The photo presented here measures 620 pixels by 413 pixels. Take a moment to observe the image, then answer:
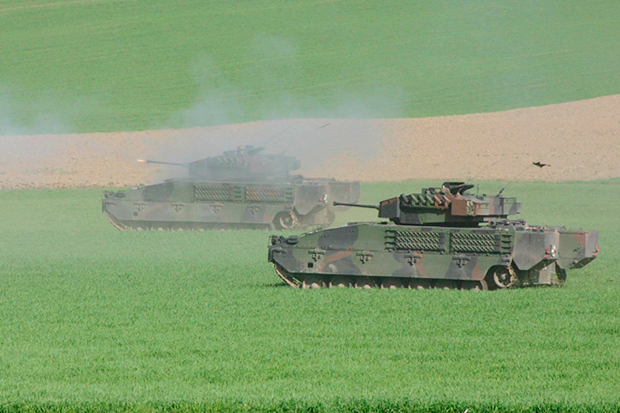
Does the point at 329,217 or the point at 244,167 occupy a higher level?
the point at 244,167

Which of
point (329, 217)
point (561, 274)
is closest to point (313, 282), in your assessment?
point (561, 274)

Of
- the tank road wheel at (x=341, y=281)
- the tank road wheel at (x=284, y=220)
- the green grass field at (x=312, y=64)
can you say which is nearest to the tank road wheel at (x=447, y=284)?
the tank road wheel at (x=341, y=281)

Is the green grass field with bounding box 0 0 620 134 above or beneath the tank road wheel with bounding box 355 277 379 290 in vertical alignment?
above

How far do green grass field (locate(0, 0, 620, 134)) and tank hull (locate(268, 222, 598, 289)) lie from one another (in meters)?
34.8

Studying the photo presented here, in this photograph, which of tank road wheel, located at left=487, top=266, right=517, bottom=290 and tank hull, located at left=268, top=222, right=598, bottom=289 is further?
tank road wheel, located at left=487, top=266, right=517, bottom=290

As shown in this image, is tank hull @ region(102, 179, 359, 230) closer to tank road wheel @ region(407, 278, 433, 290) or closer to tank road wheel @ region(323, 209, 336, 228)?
tank road wheel @ region(323, 209, 336, 228)

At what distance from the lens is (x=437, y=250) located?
770 inches

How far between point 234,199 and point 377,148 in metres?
18.7

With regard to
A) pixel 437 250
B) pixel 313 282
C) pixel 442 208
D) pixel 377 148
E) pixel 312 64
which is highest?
pixel 312 64

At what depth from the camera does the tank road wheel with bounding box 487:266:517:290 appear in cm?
1950

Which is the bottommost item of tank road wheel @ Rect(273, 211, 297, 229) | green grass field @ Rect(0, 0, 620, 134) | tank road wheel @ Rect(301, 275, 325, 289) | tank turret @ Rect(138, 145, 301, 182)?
tank road wheel @ Rect(301, 275, 325, 289)

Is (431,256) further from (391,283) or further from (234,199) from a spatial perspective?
(234,199)

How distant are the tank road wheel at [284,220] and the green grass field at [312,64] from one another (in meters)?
21.2

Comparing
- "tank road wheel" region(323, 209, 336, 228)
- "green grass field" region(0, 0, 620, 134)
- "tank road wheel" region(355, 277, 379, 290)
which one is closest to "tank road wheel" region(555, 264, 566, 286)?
"tank road wheel" region(355, 277, 379, 290)
